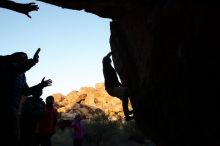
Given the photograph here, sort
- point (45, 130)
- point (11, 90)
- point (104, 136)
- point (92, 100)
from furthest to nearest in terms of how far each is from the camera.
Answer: point (92, 100)
point (104, 136)
point (45, 130)
point (11, 90)

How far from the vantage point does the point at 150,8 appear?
25.9ft

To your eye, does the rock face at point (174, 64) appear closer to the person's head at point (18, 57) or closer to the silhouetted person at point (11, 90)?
the person's head at point (18, 57)

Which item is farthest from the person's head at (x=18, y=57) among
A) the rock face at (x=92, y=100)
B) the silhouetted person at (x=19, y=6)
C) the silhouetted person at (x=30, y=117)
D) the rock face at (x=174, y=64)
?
the rock face at (x=92, y=100)

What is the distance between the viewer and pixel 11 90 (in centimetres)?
631

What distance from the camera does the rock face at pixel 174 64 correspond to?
7191 millimetres

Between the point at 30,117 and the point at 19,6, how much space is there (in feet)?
9.51

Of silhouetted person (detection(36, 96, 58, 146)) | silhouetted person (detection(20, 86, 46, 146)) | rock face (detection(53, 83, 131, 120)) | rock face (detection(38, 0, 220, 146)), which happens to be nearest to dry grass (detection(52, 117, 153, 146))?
silhouetted person (detection(36, 96, 58, 146))

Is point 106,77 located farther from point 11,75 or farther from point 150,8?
point 11,75

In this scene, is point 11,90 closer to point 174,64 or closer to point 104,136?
point 174,64

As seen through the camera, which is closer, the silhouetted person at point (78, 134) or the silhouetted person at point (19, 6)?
the silhouetted person at point (19, 6)

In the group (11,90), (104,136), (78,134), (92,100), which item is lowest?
(11,90)

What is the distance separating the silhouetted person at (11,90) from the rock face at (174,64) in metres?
2.12

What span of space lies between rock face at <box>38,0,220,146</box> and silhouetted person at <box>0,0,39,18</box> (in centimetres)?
162

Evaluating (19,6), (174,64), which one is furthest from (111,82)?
(19,6)
